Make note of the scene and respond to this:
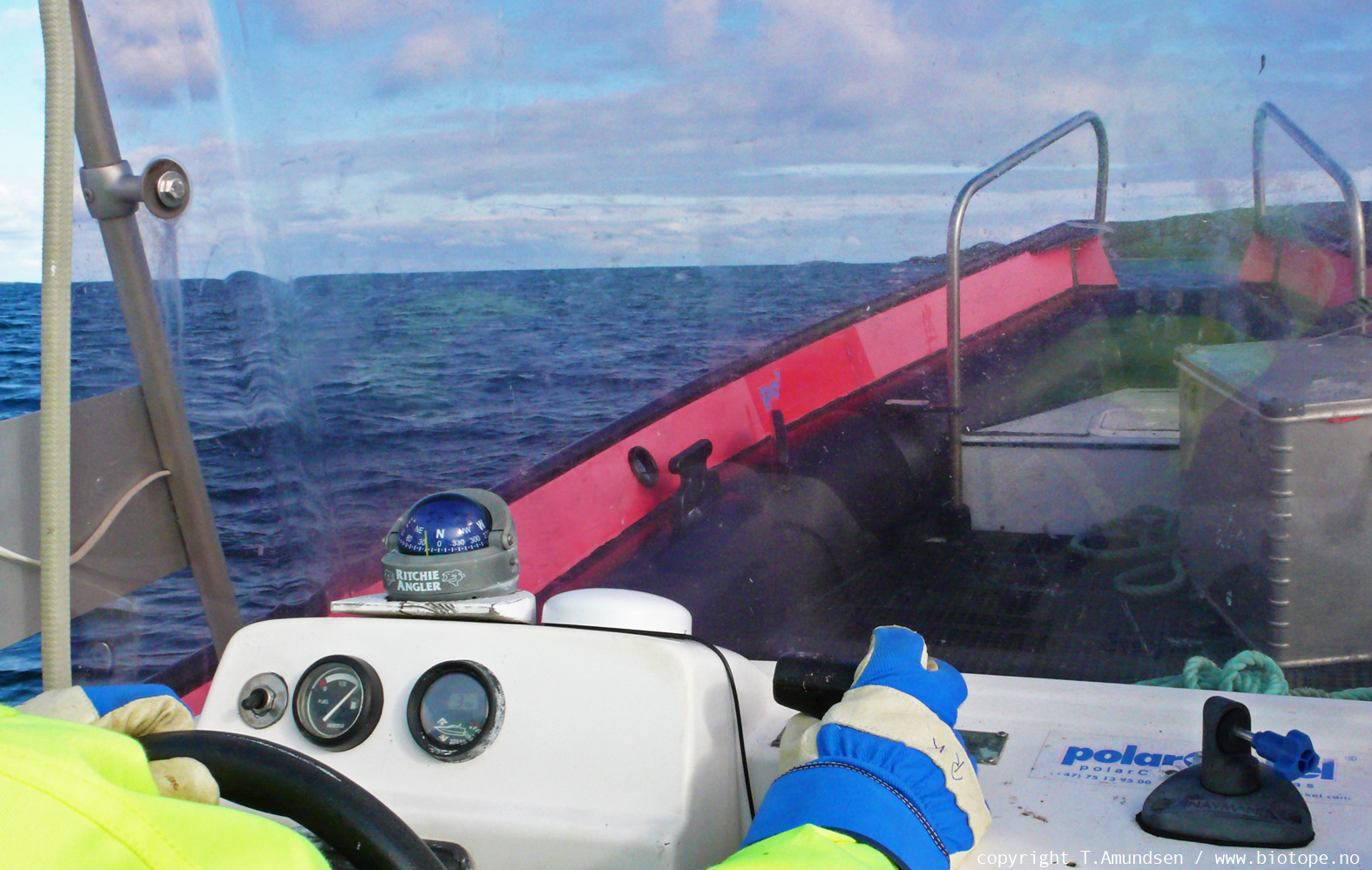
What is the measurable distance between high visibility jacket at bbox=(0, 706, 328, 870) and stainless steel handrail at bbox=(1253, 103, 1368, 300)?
924 millimetres

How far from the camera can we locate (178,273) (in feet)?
4.09

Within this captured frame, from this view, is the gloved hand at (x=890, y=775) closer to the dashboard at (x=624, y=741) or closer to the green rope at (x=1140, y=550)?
the dashboard at (x=624, y=741)

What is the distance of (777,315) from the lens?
3.94 feet

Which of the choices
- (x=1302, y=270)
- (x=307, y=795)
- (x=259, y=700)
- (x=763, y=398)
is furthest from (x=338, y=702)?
(x=1302, y=270)

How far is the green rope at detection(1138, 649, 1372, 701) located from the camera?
0.99 meters

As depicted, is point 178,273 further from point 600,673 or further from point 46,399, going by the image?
point 600,673

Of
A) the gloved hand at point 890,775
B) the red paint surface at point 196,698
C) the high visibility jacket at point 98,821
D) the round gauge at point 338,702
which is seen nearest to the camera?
the high visibility jacket at point 98,821

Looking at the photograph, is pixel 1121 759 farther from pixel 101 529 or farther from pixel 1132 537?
pixel 101 529

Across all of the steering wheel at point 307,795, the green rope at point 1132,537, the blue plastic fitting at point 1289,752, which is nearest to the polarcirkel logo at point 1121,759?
the blue plastic fitting at point 1289,752

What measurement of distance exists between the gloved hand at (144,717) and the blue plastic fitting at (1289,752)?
2.37 ft

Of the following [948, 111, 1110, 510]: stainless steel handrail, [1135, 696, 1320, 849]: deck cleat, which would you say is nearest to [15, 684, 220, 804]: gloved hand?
[1135, 696, 1320, 849]: deck cleat

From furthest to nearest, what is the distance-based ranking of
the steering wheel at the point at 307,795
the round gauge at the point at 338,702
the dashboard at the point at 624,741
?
the round gauge at the point at 338,702, the dashboard at the point at 624,741, the steering wheel at the point at 307,795

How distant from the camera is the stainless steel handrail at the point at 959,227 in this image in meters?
0.95

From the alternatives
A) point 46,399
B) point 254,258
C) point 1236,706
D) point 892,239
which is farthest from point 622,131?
point 1236,706
